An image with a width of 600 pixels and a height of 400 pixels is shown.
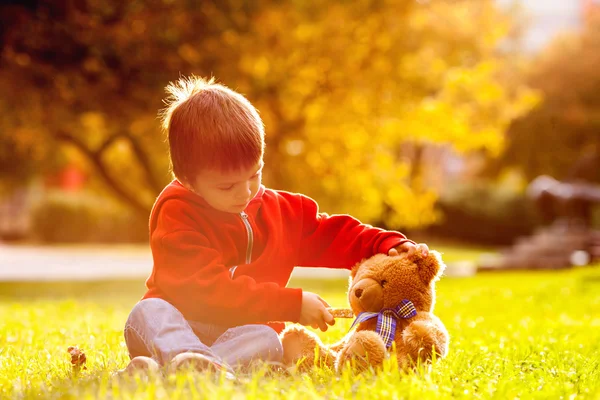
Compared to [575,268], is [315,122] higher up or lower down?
higher up

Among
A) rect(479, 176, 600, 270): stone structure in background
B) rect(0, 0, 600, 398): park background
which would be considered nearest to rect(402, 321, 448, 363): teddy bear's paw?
rect(0, 0, 600, 398): park background

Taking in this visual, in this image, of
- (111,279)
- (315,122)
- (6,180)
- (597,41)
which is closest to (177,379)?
(315,122)

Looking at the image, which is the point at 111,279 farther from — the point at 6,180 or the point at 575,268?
the point at 575,268

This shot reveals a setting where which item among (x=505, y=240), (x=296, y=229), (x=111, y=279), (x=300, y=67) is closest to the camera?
(x=296, y=229)

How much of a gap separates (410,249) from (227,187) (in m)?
0.90

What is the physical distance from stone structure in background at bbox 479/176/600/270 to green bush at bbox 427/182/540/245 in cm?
1036

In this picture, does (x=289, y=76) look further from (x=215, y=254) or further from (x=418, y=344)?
(x=418, y=344)

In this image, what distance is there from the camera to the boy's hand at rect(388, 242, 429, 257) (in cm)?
330

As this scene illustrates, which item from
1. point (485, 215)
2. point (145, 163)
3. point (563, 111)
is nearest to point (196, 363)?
point (145, 163)

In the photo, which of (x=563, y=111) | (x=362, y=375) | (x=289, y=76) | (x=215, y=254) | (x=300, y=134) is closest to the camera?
(x=362, y=375)

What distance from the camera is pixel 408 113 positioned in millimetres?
13055

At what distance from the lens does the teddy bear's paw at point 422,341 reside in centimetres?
307

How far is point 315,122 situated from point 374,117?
1073 mm

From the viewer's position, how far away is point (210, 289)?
10.1 feet
